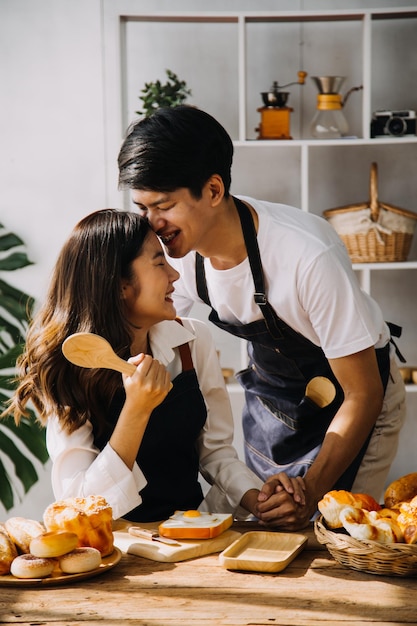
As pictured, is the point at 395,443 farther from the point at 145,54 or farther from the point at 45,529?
the point at 145,54

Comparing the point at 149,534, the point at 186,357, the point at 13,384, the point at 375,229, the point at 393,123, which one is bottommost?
the point at 13,384

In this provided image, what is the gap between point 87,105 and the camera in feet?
11.8

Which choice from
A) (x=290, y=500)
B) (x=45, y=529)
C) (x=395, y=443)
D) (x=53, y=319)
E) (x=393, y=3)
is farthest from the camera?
(x=393, y=3)

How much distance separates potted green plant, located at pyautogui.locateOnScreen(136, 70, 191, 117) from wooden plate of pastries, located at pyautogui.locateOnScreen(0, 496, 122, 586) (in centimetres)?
222

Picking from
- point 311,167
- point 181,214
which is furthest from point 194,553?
point 311,167

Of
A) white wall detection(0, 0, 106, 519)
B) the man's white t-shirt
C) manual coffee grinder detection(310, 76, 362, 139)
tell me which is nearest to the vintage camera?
manual coffee grinder detection(310, 76, 362, 139)

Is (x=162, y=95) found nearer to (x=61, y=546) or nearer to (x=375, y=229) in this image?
(x=375, y=229)

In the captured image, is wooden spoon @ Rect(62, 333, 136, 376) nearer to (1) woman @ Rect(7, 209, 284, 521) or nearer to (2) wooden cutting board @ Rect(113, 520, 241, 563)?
(1) woman @ Rect(7, 209, 284, 521)

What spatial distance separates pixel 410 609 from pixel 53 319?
0.96 m

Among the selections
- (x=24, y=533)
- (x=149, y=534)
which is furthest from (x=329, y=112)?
(x=24, y=533)

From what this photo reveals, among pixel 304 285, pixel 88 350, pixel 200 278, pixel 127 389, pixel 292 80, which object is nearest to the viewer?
pixel 88 350

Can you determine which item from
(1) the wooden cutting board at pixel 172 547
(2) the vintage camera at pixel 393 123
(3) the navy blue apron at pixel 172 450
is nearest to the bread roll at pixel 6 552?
(1) the wooden cutting board at pixel 172 547

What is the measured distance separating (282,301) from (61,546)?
0.90 metres

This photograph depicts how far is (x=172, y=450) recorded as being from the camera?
5.91ft
